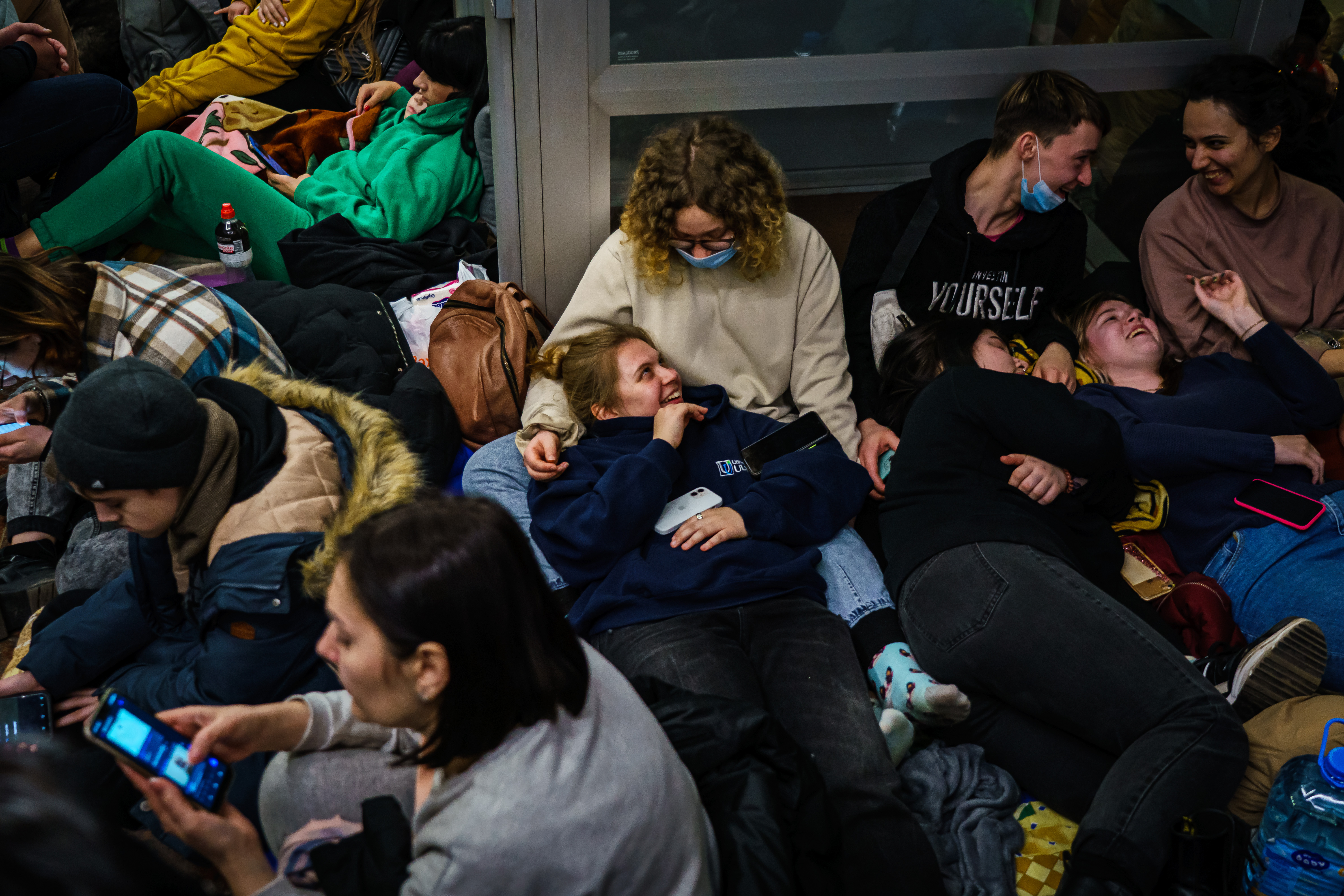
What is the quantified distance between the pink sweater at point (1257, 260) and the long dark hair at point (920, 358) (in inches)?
32.5

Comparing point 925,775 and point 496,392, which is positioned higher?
point 496,392

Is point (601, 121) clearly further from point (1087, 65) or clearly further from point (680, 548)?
point (1087, 65)

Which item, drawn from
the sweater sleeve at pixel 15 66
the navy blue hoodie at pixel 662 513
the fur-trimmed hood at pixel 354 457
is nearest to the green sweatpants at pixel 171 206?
the sweater sleeve at pixel 15 66

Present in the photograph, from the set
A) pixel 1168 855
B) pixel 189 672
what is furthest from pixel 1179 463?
pixel 189 672

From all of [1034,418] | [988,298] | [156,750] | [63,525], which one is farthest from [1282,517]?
[63,525]

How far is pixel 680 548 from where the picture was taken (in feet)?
8.51

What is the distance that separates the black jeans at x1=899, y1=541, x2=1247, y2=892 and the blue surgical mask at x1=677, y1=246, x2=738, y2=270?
3.55ft

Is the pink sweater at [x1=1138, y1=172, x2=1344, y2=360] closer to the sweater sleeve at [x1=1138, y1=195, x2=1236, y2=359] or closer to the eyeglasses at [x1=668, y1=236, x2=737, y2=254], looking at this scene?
the sweater sleeve at [x1=1138, y1=195, x2=1236, y2=359]

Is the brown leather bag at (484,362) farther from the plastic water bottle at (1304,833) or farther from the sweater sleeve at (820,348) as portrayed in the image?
the plastic water bottle at (1304,833)

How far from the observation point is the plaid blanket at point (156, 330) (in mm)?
2762

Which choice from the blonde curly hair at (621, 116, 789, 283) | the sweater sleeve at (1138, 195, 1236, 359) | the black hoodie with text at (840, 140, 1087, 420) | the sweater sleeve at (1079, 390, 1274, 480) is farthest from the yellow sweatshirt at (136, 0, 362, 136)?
the sweater sleeve at (1079, 390, 1274, 480)

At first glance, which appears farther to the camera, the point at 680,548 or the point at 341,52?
the point at 341,52

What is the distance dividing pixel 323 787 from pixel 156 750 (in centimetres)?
30

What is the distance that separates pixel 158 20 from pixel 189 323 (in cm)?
339
